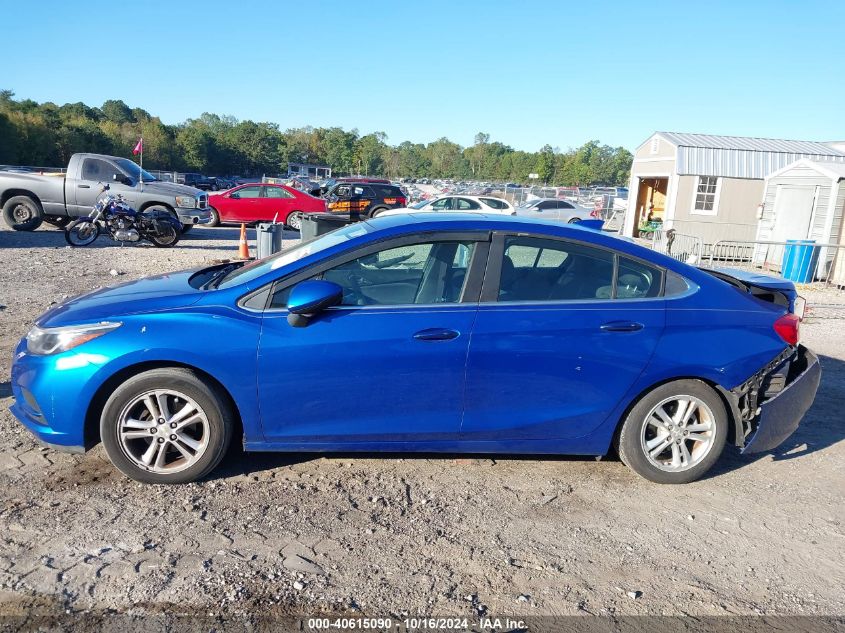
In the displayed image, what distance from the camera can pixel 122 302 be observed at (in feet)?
13.2

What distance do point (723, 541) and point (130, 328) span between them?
11.5ft

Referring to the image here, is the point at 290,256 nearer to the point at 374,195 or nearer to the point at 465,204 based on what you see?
the point at 465,204

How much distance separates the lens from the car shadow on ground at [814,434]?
4.75 m

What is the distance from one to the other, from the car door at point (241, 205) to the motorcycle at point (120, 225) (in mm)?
6620

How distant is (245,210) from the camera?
856 inches

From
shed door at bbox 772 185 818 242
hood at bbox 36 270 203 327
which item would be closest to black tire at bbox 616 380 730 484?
hood at bbox 36 270 203 327

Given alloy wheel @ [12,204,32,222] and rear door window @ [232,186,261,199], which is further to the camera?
rear door window @ [232,186,261,199]

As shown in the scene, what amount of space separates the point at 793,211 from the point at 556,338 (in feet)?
52.2

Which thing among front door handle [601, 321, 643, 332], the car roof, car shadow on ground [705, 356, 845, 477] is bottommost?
car shadow on ground [705, 356, 845, 477]

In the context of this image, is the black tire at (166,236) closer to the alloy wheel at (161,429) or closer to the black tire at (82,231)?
the black tire at (82,231)

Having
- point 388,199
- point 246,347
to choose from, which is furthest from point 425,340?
point 388,199

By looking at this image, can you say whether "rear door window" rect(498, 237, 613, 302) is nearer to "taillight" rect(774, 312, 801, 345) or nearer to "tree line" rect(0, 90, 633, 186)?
"taillight" rect(774, 312, 801, 345)

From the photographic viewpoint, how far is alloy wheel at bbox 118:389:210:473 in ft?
12.4

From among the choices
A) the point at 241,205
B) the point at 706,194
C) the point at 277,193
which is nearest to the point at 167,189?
the point at 241,205
